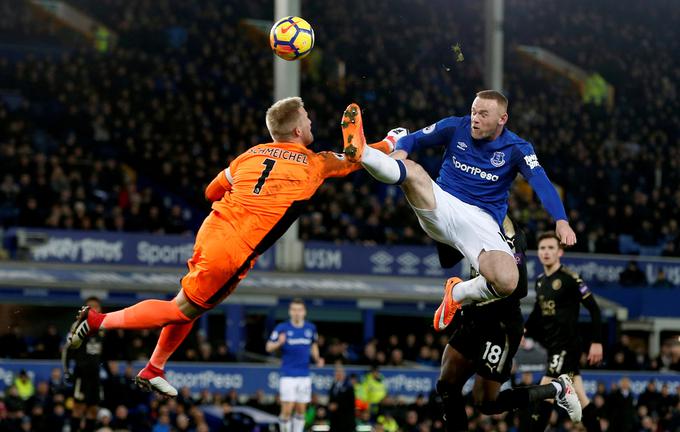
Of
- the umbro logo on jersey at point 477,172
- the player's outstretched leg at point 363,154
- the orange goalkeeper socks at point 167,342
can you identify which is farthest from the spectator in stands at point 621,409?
the player's outstretched leg at point 363,154

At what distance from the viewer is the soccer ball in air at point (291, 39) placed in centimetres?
1020

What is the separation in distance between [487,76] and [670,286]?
7782mm

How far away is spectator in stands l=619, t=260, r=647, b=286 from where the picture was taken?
2720cm

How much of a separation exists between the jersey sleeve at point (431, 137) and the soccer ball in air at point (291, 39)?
1.40 meters

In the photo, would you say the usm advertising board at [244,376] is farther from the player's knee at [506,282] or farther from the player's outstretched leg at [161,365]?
the player's knee at [506,282]

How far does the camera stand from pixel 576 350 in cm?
1231

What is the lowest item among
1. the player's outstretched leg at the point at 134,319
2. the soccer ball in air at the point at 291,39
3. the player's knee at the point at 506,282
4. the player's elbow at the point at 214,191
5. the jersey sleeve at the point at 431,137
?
the player's outstretched leg at the point at 134,319

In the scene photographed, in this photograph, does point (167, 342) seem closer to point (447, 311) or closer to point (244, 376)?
point (447, 311)

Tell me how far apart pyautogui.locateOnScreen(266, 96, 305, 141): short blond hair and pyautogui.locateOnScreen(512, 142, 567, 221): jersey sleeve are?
184 centimetres

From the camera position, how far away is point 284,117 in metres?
8.90

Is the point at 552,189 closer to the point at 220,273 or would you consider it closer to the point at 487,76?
the point at 220,273

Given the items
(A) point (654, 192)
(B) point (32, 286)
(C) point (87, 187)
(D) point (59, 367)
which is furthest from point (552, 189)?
(A) point (654, 192)

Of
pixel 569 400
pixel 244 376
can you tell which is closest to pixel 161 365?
pixel 569 400

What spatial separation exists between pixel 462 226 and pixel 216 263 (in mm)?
1945
